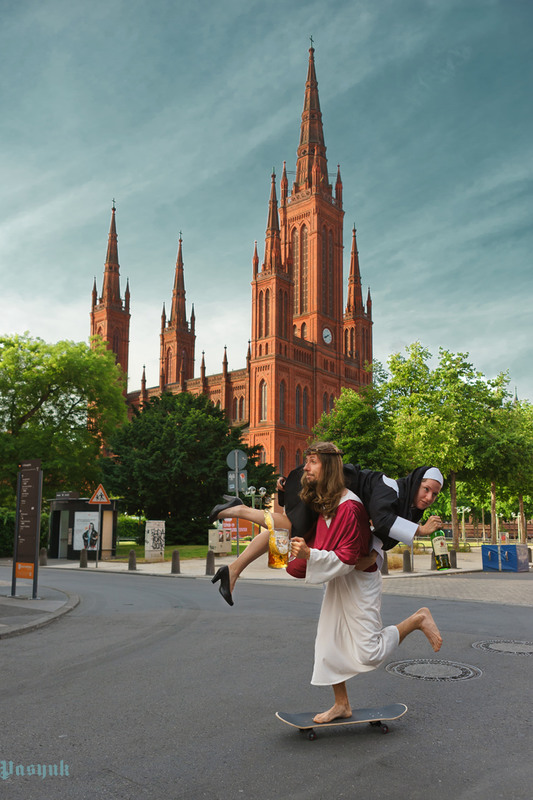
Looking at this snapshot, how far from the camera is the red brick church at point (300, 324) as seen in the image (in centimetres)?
7081

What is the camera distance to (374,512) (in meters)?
4.11

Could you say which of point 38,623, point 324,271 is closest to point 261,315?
point 324,271

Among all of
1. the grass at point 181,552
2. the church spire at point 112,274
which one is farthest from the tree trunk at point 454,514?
the church spire at point 112,274

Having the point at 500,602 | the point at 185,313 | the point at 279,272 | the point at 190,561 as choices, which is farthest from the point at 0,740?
the point at 185,313

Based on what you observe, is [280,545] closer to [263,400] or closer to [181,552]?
[181,552]

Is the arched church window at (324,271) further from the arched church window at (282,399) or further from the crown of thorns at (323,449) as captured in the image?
the crown of thorns at (323,449)

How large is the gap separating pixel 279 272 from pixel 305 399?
1444cm

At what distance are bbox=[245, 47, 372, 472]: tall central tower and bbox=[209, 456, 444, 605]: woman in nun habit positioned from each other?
6413 cm

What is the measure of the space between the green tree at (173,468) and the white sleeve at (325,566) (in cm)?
2899

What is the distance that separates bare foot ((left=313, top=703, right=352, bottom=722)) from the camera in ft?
14.0

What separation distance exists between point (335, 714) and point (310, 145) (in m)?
83.5

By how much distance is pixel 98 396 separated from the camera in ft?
131

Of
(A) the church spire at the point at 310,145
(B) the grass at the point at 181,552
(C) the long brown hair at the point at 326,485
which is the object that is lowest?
(B) the grass at the point at 181,552

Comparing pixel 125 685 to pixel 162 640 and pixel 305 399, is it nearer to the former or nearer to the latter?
pixel 162 640
